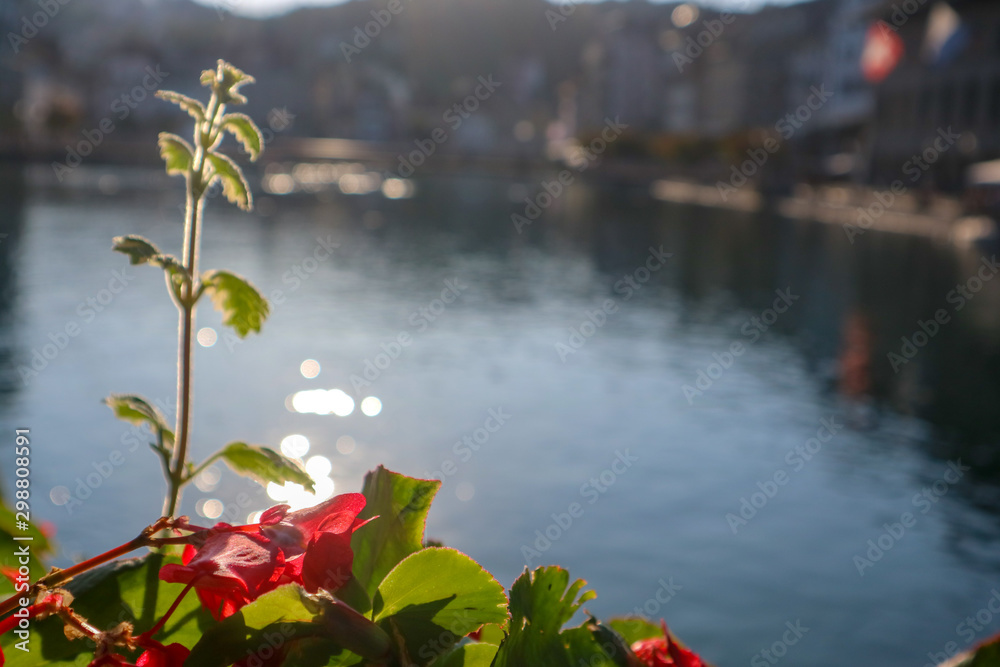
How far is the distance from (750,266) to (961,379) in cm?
1442

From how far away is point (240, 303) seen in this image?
100 centimetres

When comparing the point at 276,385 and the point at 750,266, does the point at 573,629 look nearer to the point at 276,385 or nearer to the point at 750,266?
the point at 276,385

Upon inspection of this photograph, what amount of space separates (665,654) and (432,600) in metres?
0.20

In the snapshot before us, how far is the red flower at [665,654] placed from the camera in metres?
0.67

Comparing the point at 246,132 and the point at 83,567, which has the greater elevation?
the point at 246,132

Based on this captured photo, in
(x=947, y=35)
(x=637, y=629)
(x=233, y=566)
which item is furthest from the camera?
(x=947, y=35)

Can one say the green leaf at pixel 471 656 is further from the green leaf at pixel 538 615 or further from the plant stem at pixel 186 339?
the plant stem at pixel 186 339

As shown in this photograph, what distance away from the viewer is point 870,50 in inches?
2072

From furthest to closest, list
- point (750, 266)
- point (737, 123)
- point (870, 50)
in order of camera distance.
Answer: point (737, 123)
point (870, 50)
point (750, 266)

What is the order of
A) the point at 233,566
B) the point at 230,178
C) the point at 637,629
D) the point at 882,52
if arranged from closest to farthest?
the point at 233,566 < the point at 637,629 < the point at 230,178 < the point at 882,52

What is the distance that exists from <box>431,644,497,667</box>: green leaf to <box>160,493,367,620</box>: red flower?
0.09 m

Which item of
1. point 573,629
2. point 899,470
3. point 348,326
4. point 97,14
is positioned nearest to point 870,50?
point 348,326

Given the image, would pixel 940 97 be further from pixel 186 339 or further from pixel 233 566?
pixel 233 566

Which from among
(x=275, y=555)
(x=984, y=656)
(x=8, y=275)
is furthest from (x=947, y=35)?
(x=275, y=555)
